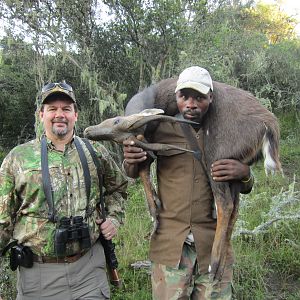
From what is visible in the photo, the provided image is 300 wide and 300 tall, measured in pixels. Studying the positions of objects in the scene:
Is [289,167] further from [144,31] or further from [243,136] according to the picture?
[243,136]

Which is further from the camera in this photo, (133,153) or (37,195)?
(37,195)

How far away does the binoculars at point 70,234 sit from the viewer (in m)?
2.76

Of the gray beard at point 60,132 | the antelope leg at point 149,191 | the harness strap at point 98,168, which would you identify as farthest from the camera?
the harness strap at point 98,168

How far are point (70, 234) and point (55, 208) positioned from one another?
21 cm

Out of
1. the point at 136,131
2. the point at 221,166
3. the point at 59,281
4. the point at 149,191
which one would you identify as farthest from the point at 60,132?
the point at 221,166

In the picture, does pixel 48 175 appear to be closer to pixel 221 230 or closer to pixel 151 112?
pixel 151 112

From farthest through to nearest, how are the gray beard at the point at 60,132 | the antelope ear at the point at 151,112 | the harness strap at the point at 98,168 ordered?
the harness strap at the point at 98,168, the gray beard at the point at 60,132, the antelope ear at the point at 151,112

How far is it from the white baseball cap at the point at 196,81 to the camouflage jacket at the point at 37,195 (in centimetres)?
93

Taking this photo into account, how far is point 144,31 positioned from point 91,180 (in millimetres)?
7201

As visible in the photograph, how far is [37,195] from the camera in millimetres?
2855

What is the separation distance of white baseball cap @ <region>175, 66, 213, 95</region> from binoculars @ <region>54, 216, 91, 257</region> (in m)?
1.10

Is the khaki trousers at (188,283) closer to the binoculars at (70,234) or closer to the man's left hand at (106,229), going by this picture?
the man's left hand at (106,229)

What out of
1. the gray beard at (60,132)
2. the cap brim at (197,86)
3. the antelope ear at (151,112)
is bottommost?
the gray beard at (60,132)

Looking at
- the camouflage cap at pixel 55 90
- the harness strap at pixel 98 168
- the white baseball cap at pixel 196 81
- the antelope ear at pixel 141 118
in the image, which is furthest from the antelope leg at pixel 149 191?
the camouflage cap at pixel 55 90
